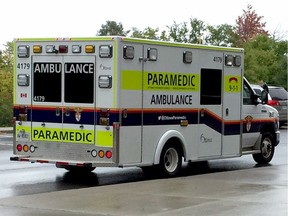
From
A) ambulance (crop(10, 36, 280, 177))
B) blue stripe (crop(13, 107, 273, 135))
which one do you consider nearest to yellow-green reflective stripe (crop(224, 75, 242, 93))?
ambulance (crop(10, 36, 280, 177))

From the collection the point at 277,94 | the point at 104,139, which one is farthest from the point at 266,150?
the point at 277,94

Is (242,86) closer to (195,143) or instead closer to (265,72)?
(195,143)

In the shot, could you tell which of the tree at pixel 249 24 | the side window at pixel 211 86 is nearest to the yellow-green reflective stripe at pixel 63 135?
the side window at pixel 211 86

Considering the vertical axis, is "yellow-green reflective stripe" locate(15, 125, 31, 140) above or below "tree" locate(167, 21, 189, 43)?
below

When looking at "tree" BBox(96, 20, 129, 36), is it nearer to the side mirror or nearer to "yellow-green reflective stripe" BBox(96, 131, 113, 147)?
the side mirror

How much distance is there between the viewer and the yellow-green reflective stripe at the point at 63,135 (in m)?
13.5

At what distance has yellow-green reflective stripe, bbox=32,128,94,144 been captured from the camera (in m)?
13.5

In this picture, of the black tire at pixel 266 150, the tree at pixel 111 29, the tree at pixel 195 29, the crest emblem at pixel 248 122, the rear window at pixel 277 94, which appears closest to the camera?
the crest emblem at pixel 248 122

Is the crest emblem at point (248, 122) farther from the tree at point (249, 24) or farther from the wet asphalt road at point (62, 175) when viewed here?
the tree at point (249, 24)

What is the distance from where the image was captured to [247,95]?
16938 millimetres

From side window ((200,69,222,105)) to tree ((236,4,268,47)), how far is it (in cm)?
5237

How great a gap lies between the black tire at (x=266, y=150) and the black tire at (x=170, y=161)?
3.39m

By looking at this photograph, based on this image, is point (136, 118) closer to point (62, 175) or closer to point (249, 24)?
point (62, 175)

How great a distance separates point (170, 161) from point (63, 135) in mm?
2296
